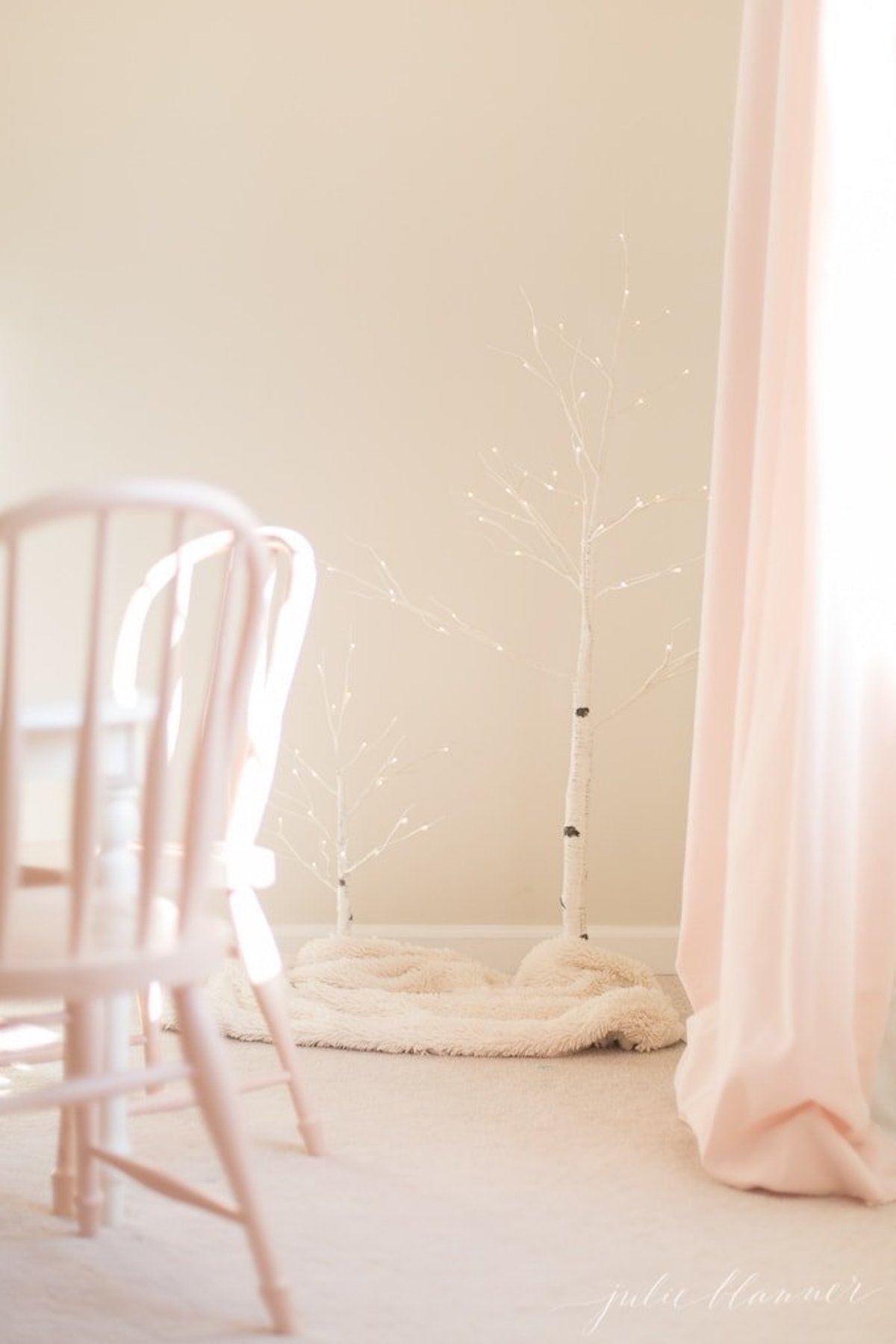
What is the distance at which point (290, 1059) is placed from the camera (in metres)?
2.22

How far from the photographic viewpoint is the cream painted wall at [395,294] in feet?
11.6

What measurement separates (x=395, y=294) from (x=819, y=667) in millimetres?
1847

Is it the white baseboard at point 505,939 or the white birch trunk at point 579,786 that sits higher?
the white birch trunk at point 579,786

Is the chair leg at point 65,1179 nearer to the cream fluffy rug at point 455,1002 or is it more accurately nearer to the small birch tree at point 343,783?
→ the cream fluffy rug at point 455,1002

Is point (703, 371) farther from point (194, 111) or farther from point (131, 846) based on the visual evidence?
point (131, 846)

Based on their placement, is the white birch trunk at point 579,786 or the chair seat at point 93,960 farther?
the white birch trunk at point 579,786

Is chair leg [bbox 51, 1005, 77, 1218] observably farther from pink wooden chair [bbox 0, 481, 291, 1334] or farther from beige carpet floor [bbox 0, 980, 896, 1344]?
pink wooden chair [bbox 0, 481, 291, 1334]

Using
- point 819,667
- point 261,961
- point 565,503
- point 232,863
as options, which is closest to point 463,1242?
point 261,961

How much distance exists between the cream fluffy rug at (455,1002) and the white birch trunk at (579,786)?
0.23 ft

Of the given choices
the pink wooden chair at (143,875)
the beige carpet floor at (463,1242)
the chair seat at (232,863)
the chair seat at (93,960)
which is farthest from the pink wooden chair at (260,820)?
the chair seat at (93,960)

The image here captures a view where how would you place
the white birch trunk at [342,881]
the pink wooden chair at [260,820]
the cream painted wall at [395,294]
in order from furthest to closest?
the cream painted wall at [395,294], the white birch trunk at [342,881], the pink wooden chair at [260,820]

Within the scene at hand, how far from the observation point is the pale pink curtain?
2.07 metres

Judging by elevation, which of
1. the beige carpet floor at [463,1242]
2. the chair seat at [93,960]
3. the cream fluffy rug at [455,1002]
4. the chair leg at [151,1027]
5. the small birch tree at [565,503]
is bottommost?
the beige carpet floor at [463,1242]
